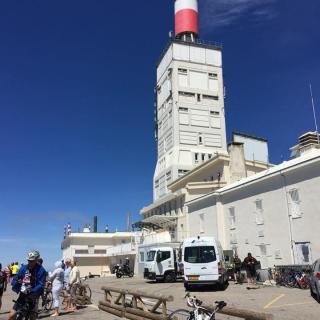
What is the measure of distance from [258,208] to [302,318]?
18565mm

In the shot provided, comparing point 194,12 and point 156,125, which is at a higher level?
point 194,12

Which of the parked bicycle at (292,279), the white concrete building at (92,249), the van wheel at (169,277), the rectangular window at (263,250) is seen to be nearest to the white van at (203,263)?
the parked bicycle at (292,279)

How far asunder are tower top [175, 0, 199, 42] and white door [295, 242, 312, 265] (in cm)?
7089

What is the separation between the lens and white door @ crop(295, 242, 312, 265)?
25.6m

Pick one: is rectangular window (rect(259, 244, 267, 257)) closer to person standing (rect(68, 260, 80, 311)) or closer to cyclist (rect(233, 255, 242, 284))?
cyclist (rect(233, 255, 242, 284))

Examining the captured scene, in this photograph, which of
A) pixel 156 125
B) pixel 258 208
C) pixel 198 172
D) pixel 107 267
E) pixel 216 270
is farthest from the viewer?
pixel 156 125

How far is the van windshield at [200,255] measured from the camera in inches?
886

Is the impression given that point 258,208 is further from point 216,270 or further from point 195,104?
point 195,104

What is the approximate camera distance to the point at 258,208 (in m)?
30.4

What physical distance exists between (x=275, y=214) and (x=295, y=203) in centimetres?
197

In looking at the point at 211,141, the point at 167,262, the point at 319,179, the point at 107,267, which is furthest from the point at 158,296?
the point at 211,141

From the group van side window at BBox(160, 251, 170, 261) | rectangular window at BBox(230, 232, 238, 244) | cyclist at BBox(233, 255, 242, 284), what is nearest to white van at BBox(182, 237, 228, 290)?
cyclist at BBox(233, 255, 242, 284)

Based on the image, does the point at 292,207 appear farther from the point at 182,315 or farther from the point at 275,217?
the point at 182,315

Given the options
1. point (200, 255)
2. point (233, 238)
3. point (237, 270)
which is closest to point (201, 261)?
point (200, 255)
